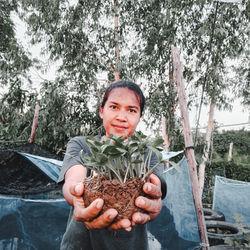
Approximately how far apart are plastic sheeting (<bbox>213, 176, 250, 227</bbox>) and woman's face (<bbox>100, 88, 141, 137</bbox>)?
15.8 feet

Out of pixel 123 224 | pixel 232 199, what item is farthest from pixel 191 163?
pixel 232 199

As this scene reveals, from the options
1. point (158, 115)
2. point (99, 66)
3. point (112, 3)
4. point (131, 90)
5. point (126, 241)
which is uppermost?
point (112, 3)

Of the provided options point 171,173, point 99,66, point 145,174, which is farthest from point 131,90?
point 99,66

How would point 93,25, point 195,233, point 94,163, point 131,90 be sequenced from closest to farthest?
point 94,163 < point 131,90 < point 195,233 < point 93,25

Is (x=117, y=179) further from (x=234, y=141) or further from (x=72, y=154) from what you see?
(x=234, y=141)

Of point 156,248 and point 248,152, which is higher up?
point 248,152

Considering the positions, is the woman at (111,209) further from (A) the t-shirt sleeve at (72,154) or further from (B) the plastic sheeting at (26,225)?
(B) the plastic sheeting at (26,225)

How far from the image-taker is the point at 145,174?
983 millimetres

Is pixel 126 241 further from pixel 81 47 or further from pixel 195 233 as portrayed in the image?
pixel 81 47

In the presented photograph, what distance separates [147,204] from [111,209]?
0.14m

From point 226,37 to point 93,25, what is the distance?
4.18m

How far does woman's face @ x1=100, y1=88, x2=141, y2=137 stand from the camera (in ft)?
4.16

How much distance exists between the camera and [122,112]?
127 cm

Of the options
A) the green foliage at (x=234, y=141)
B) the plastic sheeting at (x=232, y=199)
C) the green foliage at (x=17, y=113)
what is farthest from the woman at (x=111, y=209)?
the green foliage at (x=234, y=141)
